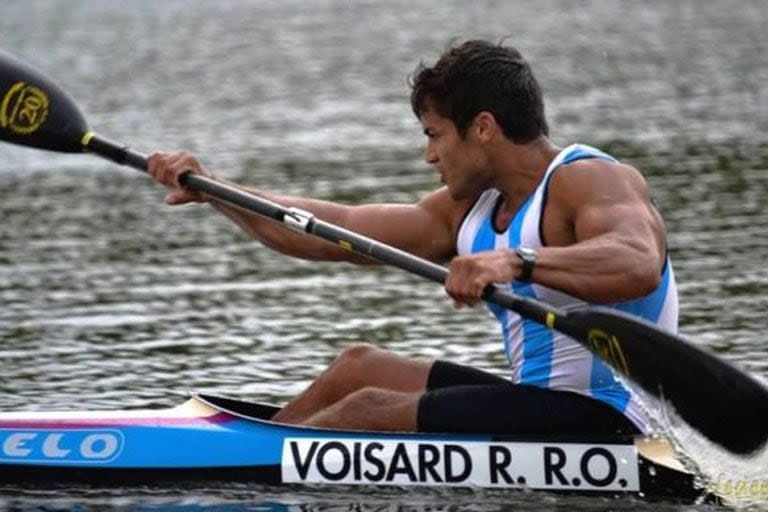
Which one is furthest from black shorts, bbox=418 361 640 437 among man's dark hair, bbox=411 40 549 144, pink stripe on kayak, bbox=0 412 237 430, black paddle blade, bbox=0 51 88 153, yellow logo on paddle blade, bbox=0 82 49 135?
yellow logo on paddle blade, bbox=0 82 49 135

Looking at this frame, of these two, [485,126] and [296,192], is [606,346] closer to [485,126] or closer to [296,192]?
[485,126]

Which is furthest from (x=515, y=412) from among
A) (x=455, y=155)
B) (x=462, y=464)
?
(x=455, y=155)

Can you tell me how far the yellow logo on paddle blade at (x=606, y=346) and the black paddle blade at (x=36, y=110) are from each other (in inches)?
146

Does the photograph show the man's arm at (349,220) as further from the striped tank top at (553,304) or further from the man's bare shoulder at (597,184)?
the man's bare shoulder at (597,184)

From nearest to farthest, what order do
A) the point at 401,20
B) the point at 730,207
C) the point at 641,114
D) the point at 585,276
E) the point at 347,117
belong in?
1. the point at 585,276
2. the point at 730,207
3. the point at 641,114
4. the point at 347,117
5. the point at 401,20

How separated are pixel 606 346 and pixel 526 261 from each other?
1.74ft

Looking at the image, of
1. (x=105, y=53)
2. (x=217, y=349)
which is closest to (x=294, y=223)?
(x=217, y=349)

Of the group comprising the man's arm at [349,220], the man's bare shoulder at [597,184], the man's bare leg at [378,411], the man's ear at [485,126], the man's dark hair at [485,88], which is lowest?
the man's bare leg at [378,411]

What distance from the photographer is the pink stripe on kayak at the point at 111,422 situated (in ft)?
33.6

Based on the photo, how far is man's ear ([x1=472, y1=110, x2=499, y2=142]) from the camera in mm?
9664

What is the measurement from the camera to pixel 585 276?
913 cm

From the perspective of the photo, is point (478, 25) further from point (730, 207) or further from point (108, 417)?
point (108, 417)

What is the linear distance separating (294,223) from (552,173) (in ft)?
4.93

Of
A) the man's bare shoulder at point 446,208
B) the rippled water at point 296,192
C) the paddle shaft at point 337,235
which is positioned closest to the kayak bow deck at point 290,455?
the rippled water at point 296,192
